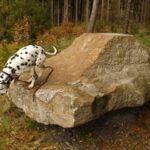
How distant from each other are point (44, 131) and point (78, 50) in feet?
6.03

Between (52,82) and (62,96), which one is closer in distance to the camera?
(62,96)

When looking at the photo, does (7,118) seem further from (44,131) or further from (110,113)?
(110,113)

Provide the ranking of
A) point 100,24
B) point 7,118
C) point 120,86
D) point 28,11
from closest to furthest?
point 120,86 → point 7,118 → point 28,11 → point 100,24

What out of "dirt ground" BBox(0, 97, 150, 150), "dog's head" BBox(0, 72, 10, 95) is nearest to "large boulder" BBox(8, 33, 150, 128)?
"dog's head" BBox(0, 72, 10, 95)

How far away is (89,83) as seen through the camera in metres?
6.59

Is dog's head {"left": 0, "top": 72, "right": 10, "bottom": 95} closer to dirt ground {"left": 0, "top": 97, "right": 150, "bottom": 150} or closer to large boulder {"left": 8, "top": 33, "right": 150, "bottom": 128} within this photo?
large boulder {"left": 8, "top": 33, "right": 150, "bottom": 128}

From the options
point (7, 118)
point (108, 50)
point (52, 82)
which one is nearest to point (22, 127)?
point (7, 118)

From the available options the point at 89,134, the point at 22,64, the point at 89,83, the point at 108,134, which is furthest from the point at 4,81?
the point at 108,134

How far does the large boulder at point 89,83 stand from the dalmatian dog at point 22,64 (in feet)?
0.95

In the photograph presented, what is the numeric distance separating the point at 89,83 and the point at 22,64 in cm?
129

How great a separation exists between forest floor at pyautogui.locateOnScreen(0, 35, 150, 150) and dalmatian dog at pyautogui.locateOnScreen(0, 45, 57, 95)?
1.10 metres

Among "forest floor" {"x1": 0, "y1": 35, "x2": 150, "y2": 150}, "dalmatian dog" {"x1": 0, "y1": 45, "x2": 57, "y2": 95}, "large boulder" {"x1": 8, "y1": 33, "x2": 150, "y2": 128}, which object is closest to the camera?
"large boulder" {"x1": 8, "y1": 33, "x2": 150, "y2": 128}

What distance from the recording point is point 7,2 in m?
19.8

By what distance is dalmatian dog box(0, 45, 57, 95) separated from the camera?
6599 mm
